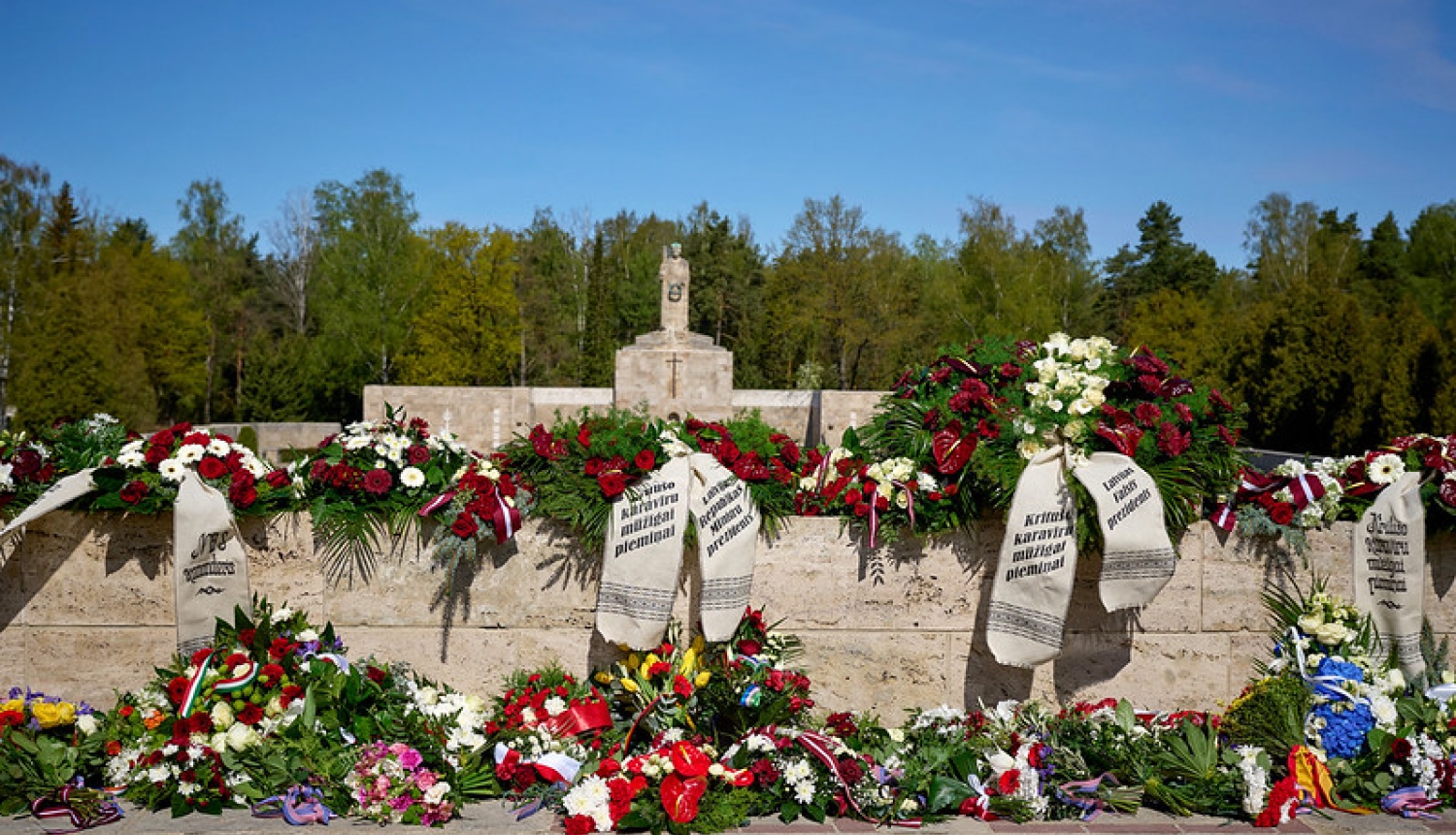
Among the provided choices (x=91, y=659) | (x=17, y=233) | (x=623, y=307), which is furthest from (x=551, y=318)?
(x=91, y=659)

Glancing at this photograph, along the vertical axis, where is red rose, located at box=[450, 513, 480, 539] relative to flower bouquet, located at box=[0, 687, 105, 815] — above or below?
above

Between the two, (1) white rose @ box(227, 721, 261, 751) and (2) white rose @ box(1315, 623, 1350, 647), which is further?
(2) white rose @ box(1315, 623, 1350, 647)

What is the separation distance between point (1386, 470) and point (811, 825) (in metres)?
3.15

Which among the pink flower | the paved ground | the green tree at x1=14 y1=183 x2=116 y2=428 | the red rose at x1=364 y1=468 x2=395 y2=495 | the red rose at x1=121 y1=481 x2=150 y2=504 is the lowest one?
the paved ground

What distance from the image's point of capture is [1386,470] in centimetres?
489

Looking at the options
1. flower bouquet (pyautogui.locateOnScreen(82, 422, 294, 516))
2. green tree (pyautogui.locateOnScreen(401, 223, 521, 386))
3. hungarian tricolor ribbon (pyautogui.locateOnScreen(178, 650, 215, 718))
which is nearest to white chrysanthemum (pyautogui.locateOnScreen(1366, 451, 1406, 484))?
flower bouquet (pyautogui.locateOnScreen(82, 422, 294, 516))

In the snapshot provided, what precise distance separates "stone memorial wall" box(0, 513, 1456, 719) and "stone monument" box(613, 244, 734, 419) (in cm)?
1995

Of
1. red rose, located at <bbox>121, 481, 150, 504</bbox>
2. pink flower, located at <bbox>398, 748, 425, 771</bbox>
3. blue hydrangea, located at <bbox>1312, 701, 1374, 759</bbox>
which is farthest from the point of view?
red rose, located at <bbox>121, 481, 150, 504</bbox>

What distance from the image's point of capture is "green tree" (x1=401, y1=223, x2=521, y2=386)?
113 ft

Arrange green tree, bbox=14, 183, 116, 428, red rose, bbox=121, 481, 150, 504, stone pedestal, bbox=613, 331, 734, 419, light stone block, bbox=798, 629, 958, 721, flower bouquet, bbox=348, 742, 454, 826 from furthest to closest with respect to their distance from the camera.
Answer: stone pedestal, bbox=613, 331, 734, 419 < green tree, bbox=14, 183, 116, 428 < light stone block, bbox=798, 629, 958, 721 < red rose, bbox=121, 481, 150, 504 < flower bouquet, bbox=348, 742, 454, 826

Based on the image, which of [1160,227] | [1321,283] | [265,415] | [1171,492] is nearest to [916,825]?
[1171,492]

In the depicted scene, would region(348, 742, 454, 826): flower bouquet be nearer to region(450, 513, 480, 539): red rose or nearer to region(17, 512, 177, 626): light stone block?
region(450, 513, 480, 539): red rose

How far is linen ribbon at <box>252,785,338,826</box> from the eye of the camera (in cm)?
371

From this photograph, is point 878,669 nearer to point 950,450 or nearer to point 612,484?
point 950,450
